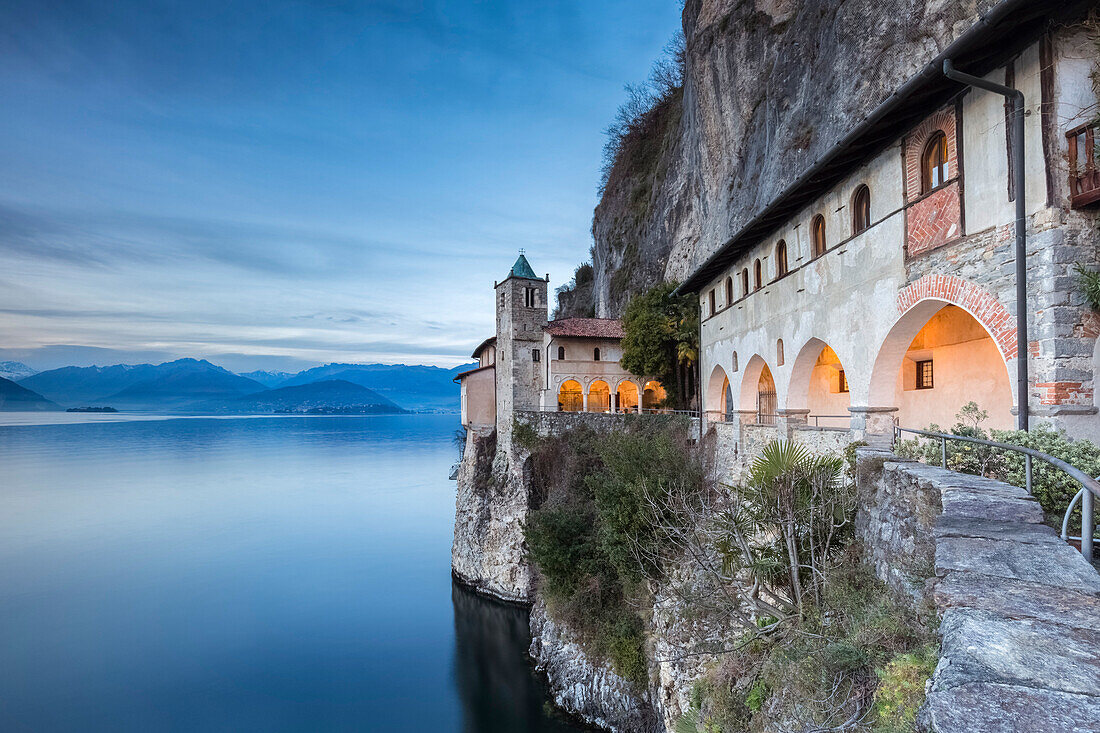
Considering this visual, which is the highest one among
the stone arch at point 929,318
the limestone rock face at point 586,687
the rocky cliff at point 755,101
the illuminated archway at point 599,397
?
the rocky cliff at point 755,101

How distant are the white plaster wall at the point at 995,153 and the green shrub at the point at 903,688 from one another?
20.6 feet

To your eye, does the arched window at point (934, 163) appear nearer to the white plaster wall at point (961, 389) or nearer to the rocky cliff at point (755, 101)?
the white plaster wall at point (961, 389)

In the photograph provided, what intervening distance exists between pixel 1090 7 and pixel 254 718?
27.1m

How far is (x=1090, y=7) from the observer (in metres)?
6.72

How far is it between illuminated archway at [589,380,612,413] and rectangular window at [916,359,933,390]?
22.3 m

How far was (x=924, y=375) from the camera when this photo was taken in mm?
13820

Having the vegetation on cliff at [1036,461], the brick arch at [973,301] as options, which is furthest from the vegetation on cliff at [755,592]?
the brick arch at [973,301]

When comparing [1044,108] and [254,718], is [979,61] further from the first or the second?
[254,718]

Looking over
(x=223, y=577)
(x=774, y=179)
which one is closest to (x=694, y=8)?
(x=774, y=179)

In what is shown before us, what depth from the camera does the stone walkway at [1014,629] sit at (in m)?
2.26

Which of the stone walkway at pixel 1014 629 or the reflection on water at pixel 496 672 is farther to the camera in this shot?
the reflection on water at pixel 496 672

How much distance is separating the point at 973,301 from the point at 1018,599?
21.4 ft

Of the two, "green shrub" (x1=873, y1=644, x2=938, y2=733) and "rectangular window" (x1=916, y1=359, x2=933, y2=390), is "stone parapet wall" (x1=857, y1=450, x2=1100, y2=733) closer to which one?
"green shrub" (x1=873, y1=644, x2=938, y2=733)

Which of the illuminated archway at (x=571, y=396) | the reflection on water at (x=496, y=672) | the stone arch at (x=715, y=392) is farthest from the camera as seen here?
the illuminated archway at (x=571, y=396)
